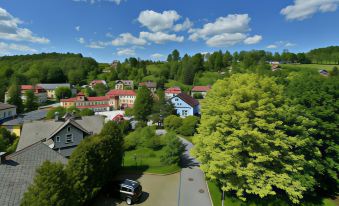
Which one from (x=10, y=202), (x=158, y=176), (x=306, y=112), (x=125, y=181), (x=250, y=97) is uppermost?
(x=250, y=97)

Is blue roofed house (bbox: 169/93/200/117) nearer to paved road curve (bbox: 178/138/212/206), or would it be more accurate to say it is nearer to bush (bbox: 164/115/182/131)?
bush (bbox: 164/115/182/131)

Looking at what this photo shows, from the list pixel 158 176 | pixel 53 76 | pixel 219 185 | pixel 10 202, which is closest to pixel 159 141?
pixel 158 176

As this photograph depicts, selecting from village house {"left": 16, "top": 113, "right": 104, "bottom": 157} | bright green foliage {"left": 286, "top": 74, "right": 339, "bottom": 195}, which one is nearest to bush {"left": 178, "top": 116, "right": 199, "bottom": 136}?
village house {"left": 16, "top": 113, "right": 104, "bottom": 157}

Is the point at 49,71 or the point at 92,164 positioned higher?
the point at 49,71

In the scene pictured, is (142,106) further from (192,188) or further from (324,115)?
(324,115)

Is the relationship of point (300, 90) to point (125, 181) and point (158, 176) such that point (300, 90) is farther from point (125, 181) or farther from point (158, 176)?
point (125, 181)

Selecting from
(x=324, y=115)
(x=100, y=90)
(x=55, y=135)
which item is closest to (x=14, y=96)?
(x=100, y=90)

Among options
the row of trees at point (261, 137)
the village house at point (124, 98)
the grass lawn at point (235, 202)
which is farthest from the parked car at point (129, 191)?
the village house at point (124, 98)
